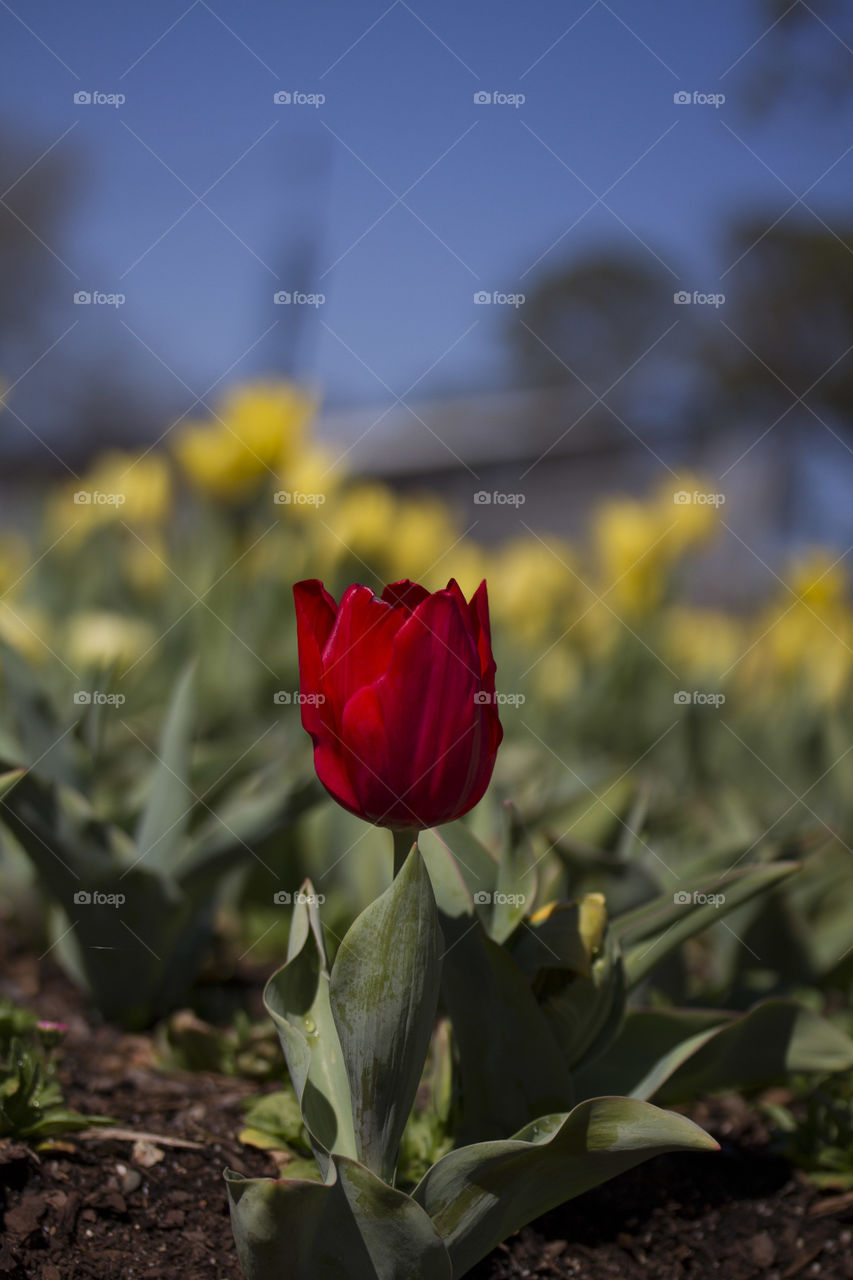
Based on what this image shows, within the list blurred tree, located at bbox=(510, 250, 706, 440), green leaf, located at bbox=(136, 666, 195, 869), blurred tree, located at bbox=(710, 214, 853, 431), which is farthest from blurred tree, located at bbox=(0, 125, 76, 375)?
green leaf, located at bbox=(136, 666, 195, 869)

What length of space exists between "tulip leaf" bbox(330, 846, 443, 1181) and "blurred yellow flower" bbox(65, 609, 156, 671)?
1338mm

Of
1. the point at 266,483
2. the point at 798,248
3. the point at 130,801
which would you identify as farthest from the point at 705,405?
the point at 130,801

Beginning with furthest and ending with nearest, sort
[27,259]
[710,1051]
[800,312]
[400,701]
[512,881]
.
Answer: [27,259], [800,312], [710,1051], [512,881], [400,701]

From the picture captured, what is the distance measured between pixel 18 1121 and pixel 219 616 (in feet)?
5.29

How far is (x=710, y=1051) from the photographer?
1.25 meters

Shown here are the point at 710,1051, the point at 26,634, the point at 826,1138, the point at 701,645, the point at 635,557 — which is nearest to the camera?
the point at 710,1051

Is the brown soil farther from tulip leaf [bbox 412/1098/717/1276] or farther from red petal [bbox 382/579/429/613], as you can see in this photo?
red petal [bbox 382/579/429/613]

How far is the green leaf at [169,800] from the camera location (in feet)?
5.05

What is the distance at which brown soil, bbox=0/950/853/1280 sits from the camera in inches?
41.7

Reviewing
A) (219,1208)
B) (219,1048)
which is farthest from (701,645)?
(219,1208)

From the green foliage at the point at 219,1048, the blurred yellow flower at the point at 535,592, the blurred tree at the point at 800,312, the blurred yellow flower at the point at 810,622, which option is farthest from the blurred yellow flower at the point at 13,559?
the blurred tree at the point at 800,312

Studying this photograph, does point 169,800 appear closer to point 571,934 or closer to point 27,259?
point 571,934

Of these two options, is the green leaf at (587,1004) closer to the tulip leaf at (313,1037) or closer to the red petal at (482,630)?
the tulip leaf at (313,1037)

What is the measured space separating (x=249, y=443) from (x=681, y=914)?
179cm
